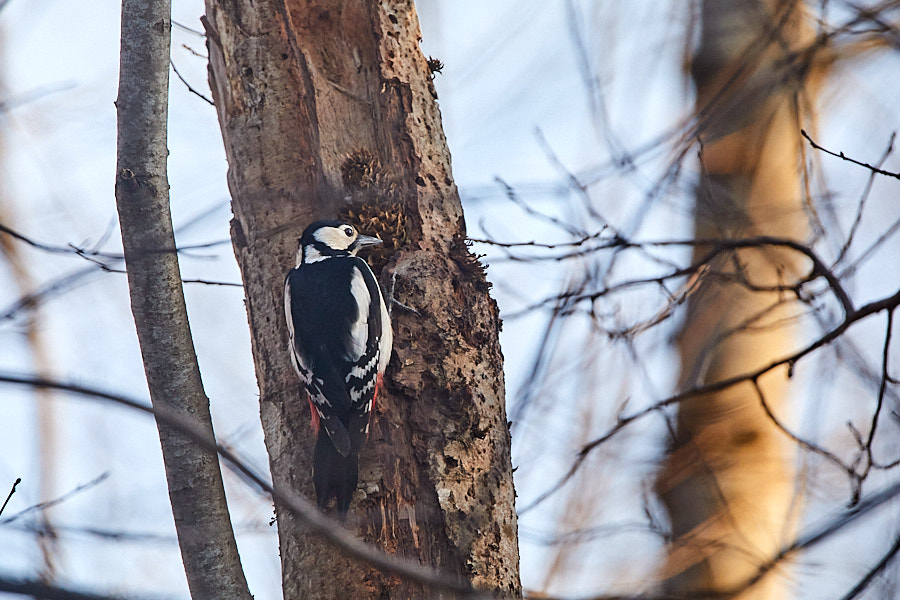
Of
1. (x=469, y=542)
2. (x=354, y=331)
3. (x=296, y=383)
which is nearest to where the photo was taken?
(x=469, y=542)

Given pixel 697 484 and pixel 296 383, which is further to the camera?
pixel 697 484

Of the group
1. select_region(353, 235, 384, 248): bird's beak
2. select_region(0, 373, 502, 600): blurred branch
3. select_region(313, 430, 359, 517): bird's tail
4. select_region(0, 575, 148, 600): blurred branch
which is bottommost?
select_region(0, 575, 148, 600): blurred branch

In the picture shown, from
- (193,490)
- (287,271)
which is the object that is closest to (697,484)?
(287,271)

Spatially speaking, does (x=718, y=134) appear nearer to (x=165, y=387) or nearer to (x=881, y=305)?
(x=881, y=305)

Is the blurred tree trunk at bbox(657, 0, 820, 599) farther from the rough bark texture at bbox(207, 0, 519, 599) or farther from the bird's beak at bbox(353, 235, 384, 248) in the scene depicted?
the bird's beak at bbox(353, 235, 384, 248)

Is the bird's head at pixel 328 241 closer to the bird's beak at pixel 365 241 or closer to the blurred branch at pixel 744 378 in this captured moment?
the bird's beak at pixel 365 241

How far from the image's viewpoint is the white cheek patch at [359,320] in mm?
3275

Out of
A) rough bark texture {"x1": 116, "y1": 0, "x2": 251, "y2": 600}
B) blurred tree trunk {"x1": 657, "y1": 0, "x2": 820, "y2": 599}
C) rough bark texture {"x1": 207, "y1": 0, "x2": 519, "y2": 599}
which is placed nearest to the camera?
rough bark texture {"x1": 116, "y1": 0, "x2": 251, "y2": 600}

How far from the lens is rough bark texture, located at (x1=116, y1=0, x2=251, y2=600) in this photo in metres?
2.46

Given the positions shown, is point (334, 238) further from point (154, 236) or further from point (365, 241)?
point (154, 236)

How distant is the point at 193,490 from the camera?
2.41m

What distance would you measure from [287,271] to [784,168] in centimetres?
234

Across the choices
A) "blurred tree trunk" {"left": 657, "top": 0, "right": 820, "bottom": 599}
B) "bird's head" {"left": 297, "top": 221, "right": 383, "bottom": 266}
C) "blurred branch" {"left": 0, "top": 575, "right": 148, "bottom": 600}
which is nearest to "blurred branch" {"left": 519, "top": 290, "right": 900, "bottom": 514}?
"blurred tree trunk" {"left": 657, "top": 0, "right": 820, "bottom": 599}

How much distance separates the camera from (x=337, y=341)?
3344mm
